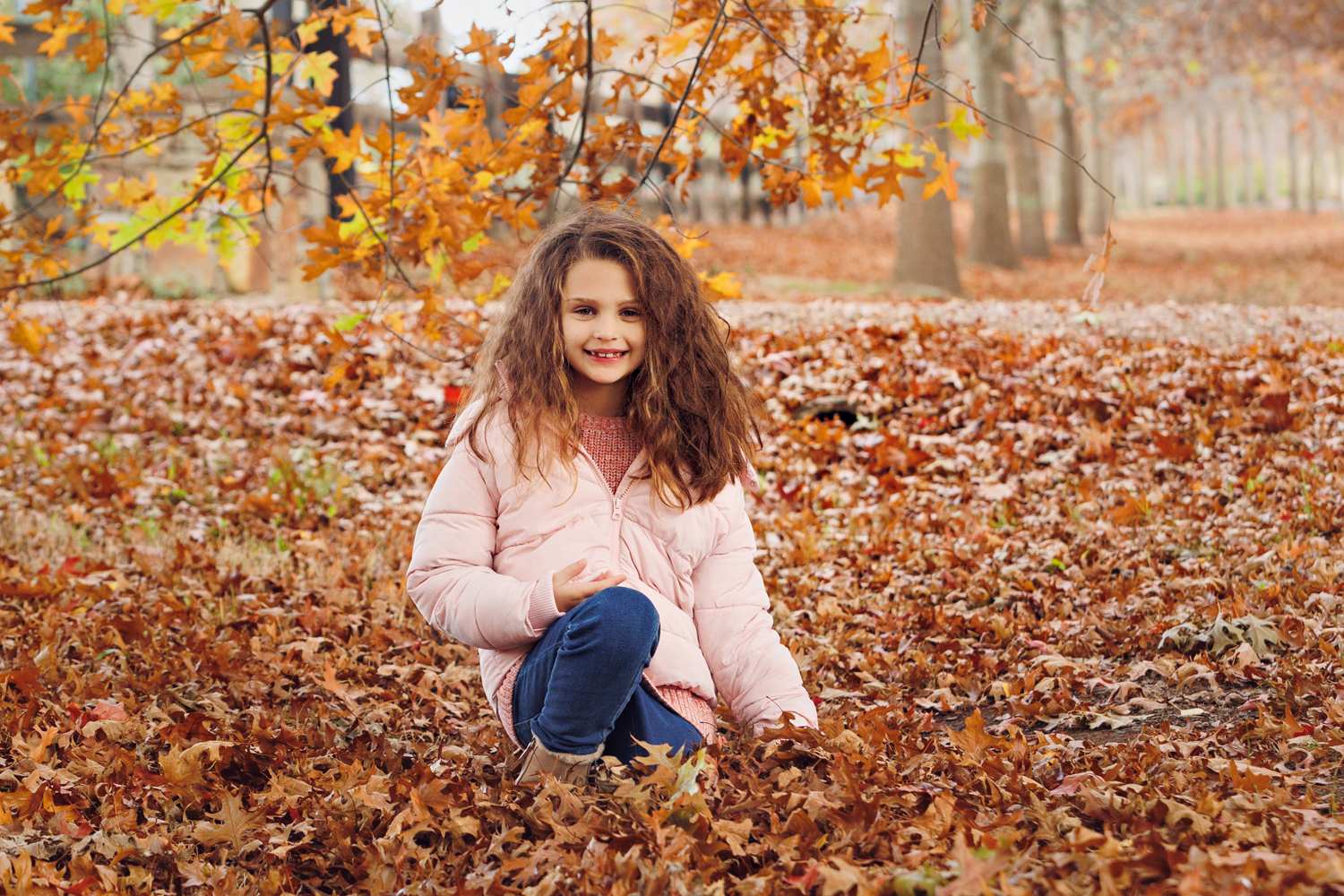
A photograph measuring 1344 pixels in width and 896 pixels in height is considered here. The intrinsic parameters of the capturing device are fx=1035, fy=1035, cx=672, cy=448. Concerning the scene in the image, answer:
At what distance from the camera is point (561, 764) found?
2.24 meters

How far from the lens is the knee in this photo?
82.7 inches

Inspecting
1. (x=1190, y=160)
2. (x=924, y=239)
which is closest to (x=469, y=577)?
(x=924, y=239)

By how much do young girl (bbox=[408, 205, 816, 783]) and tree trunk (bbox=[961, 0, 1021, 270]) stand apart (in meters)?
12.2

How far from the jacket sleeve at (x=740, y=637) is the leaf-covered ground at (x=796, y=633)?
10 centimetres

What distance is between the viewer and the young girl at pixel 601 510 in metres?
2.26

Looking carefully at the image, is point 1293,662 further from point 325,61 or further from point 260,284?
point 260,284

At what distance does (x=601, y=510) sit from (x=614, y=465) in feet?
0.52

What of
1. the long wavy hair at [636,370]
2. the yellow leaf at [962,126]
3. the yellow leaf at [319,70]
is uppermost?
the yellow leaf at [319,70]

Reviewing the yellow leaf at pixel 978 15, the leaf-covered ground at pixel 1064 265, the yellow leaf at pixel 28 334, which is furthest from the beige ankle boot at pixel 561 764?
the leaf-covered ground at pixel 1064 265

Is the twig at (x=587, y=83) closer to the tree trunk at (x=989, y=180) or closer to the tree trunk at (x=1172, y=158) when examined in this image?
the tree trunk at (x=989, y=180)

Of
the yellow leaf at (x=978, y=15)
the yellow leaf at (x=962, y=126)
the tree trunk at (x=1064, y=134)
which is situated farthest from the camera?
the tree trunk at (x=1064, y=134)

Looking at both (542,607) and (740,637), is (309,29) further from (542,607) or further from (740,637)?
(740,637)

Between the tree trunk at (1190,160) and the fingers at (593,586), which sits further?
the tree trunk at (1190,160)

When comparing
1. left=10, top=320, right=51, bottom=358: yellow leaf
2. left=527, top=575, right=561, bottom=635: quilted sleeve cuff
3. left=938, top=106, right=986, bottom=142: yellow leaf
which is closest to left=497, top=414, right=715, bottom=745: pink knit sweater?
left=527, top=575, right=561, bottom=635: quilted sleeve cuff
